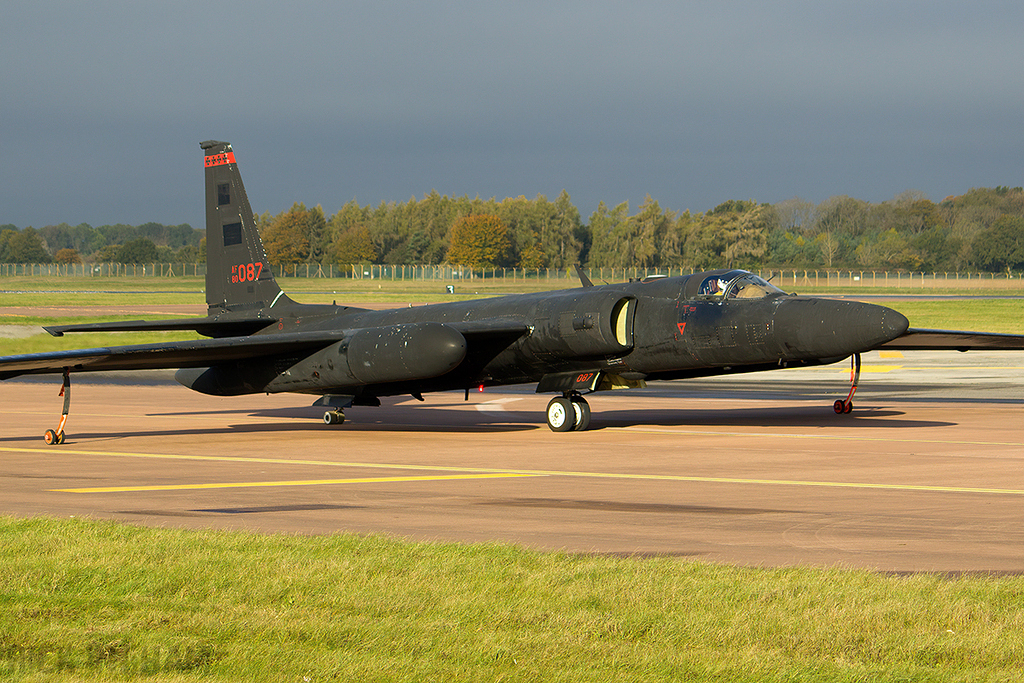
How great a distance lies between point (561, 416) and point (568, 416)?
0.13 metres

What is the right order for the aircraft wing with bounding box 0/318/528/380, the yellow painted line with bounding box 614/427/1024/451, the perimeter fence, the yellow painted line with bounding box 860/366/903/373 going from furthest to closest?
1. the perimeter fence
2. the yellow painted line with bounding box 860/366/903/373
3. the yellow painted line with bounding box 614/427/1024/451
4. the aircraft wing with bounding box 0/318/528/380

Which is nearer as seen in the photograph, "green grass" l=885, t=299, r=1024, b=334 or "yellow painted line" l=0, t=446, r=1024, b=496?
"yellow painted line" l=0, t=446, r=1024, b=496

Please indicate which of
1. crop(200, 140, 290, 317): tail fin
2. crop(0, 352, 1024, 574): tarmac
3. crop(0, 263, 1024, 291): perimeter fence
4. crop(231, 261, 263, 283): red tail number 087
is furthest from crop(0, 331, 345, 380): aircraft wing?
crop(0, 263, 1024, 291): perimeter fence

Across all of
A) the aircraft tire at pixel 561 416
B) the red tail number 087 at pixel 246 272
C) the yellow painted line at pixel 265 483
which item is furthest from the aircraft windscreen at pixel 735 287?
the red tail number 087 at pixel 246 272

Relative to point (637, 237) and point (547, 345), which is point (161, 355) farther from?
point (637, 237)

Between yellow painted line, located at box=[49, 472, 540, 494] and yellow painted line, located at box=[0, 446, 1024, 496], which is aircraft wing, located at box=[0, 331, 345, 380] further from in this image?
yellow painted line, located at box=[49, 472, 540, 494]

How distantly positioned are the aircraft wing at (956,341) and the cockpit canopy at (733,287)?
161 inches

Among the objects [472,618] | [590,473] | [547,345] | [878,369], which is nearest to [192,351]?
[547,345]

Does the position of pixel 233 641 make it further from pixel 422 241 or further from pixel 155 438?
pixel 422 241

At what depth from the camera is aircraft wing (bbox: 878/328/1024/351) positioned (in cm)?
2097

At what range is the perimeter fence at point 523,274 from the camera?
12669 cm

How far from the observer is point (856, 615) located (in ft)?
21.7

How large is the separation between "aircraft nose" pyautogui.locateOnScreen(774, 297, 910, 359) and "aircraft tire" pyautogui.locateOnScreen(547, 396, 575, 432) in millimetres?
3909

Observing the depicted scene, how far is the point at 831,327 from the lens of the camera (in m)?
16.7
